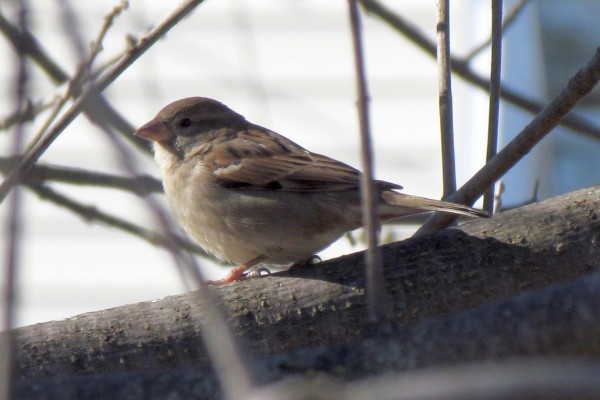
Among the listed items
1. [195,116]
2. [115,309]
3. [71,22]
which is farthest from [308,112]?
[71,22]

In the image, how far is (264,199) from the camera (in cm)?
405

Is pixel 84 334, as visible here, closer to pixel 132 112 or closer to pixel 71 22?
pixel 71 22

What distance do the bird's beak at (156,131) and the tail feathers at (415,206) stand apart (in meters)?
1.35

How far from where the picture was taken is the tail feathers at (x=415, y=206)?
122 inches

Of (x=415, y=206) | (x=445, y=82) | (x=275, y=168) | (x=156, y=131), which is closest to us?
(x=445, y=82)

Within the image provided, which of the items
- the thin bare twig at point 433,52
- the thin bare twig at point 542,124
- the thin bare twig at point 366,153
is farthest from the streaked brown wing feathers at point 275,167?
the thin bare twig at point 366,153

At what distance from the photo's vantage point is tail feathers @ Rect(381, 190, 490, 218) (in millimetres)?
3088

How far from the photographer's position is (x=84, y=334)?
8.14 feet

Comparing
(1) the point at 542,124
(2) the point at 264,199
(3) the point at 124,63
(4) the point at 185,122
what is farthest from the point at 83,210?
(1) the point at 542,124

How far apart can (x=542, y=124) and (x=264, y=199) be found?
155cm

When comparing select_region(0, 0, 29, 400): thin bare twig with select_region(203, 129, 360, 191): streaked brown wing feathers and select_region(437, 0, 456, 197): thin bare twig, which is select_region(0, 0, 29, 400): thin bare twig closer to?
select_region(437, 0, 456, 197): thin bare twig

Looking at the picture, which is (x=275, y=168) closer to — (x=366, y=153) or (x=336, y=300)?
(x=336, y=300)

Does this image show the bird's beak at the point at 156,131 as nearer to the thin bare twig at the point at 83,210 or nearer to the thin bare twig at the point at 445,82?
the thin bare twig at the point at 83,210

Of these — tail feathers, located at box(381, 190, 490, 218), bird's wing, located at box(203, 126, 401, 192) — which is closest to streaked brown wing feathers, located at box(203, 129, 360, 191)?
bird's wing, located at box(203, 126, 401, 192)
